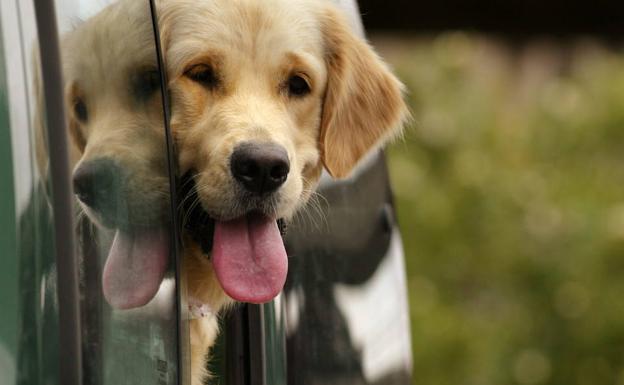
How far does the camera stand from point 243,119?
7.46 ft

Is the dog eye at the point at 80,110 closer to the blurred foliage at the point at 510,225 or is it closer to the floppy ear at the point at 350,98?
the floppy ear at the point at 350,98

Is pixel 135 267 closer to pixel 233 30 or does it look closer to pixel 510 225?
pixel 233 30

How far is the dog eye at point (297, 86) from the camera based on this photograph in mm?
2449

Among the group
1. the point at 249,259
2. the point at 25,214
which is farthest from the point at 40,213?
the point at 249,259

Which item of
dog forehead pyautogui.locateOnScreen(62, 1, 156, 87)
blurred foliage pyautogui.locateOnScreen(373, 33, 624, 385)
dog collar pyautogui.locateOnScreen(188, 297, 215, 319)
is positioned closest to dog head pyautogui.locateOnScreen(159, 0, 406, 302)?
dog collar pyautogui.locateOnScreen(188, 297, 215, 319)

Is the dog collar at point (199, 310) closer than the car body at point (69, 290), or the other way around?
the car body at point (69, 290)

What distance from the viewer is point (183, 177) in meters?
2.24

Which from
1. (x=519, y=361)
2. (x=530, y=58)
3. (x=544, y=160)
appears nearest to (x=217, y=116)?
(x=519, y=361)

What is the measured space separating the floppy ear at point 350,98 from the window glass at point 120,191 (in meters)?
0.75

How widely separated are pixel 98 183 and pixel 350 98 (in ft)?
3.68

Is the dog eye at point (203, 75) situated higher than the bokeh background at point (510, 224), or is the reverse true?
the dog eye at point (203, 75)

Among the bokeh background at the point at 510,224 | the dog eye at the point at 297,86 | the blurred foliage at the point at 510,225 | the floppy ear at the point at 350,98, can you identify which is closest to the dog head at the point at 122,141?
the dog eye at the point at 297,86

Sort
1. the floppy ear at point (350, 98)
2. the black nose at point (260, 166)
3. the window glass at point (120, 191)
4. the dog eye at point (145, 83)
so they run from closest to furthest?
the window glass at point (120, 191) < the dog eye at point (145, 83) < the black nose at point (260, 166) < the floppy ear at point (350, 98)

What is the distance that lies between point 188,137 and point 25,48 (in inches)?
25.4
